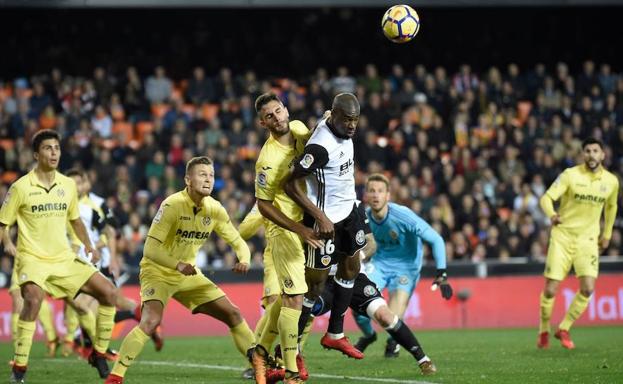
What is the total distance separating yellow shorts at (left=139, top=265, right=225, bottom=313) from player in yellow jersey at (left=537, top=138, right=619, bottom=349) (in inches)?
211

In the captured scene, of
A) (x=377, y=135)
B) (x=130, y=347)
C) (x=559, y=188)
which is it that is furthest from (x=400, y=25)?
(x=377, y=135)

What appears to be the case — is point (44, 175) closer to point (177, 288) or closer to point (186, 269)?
point (177, 288)

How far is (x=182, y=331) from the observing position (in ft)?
63.7

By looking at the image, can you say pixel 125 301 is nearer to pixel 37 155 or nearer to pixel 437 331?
pixel 37 155

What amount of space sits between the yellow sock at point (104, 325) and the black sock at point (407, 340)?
2809mm

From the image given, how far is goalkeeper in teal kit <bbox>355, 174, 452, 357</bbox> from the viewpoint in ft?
42.2

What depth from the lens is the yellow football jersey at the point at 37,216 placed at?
11.5 m

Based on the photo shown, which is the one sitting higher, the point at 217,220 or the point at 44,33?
the point at 44,33

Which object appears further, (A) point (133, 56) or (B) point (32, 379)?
(A) point (133, 56)

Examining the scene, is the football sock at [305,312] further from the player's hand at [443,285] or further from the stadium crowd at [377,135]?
the stadium crowd at [377,135]

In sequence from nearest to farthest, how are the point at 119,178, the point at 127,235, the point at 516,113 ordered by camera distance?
the point at 127,235, the point at 119,178, the point at 516,113

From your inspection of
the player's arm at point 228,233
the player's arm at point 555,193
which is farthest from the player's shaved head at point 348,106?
the player's arm at point 555,193

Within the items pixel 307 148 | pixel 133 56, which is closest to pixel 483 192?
pixel 133 56

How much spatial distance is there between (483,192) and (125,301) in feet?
33.3
